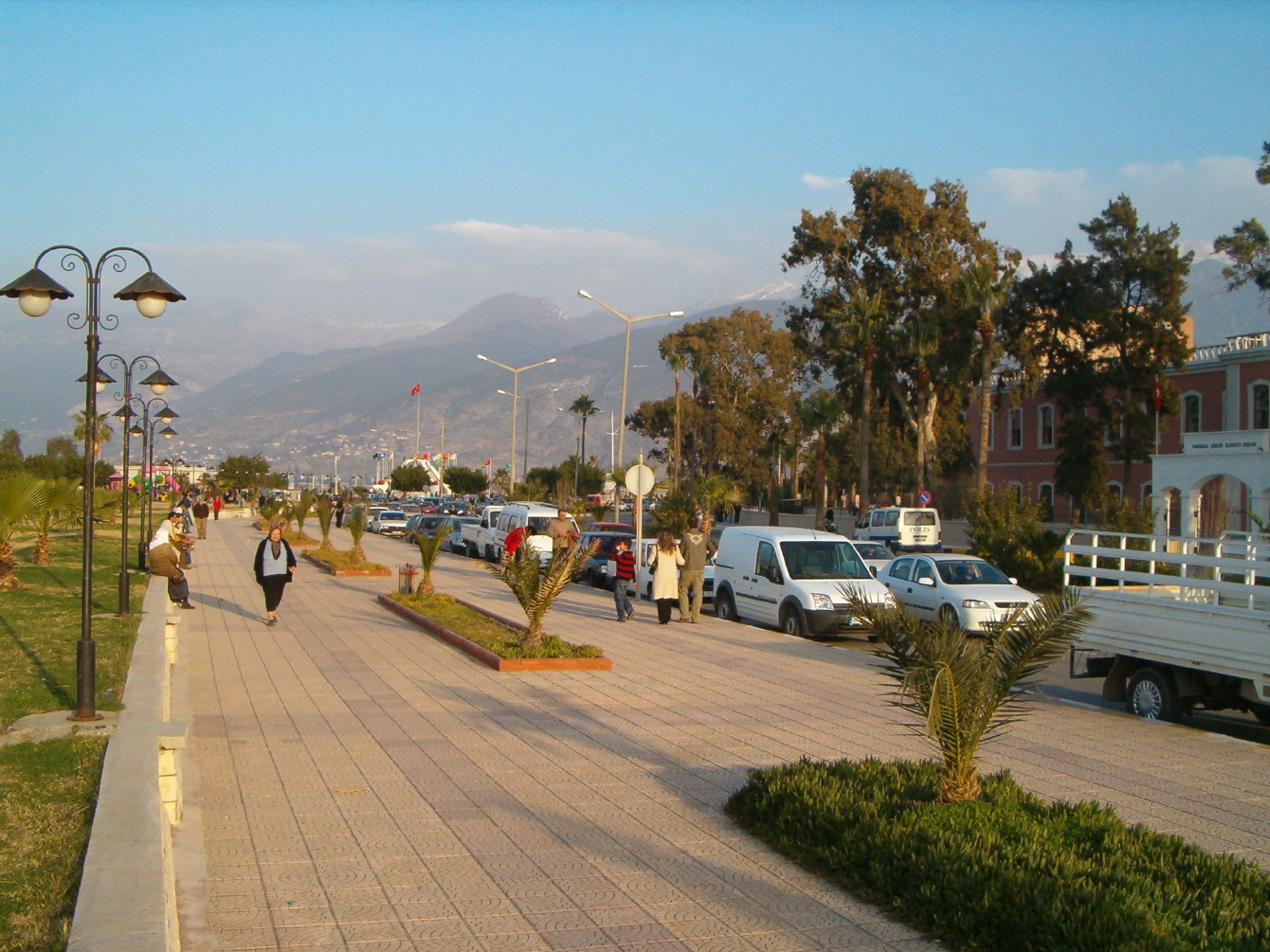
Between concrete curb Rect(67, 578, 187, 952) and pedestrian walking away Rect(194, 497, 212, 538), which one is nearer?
concrete curb Rect(67, 578, 187, 952)

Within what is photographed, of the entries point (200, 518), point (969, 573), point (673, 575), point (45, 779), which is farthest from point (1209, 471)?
point (45, 779)

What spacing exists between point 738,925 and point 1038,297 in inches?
2071

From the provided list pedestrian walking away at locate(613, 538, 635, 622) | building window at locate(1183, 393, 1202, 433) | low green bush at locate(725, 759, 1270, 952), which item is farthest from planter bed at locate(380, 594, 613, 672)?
building window at locate(1183, 393, 1202, 433)

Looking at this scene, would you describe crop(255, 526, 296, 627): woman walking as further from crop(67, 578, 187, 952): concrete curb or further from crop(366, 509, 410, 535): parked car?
crop(366, 509, 410, 535): parked car

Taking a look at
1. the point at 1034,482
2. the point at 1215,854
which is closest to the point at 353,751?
the point at 1215,854

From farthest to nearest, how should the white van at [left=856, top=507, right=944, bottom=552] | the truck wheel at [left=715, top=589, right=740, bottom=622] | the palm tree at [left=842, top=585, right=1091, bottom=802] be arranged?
the white van at [left=856, top=507, right=944, bottom=552]
the truck wheel at [left=715, top=589, right=740, bottom=622]
the palm tree at [left=842, top=585, right=1091, bottom=802]

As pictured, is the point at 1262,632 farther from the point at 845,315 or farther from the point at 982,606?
the point at 845,315

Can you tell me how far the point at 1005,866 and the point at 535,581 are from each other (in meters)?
9.09

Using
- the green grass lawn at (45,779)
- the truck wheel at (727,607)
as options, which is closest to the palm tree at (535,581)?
the green grass lawn at (45,779)

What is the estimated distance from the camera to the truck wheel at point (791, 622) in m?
18.3

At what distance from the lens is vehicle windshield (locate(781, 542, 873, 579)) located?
18969 mm

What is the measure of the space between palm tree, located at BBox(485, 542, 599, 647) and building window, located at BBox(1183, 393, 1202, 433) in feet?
156

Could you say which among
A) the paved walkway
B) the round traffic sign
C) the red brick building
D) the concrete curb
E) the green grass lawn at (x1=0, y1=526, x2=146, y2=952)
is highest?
the red brick building

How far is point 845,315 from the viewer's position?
53.6 meters
